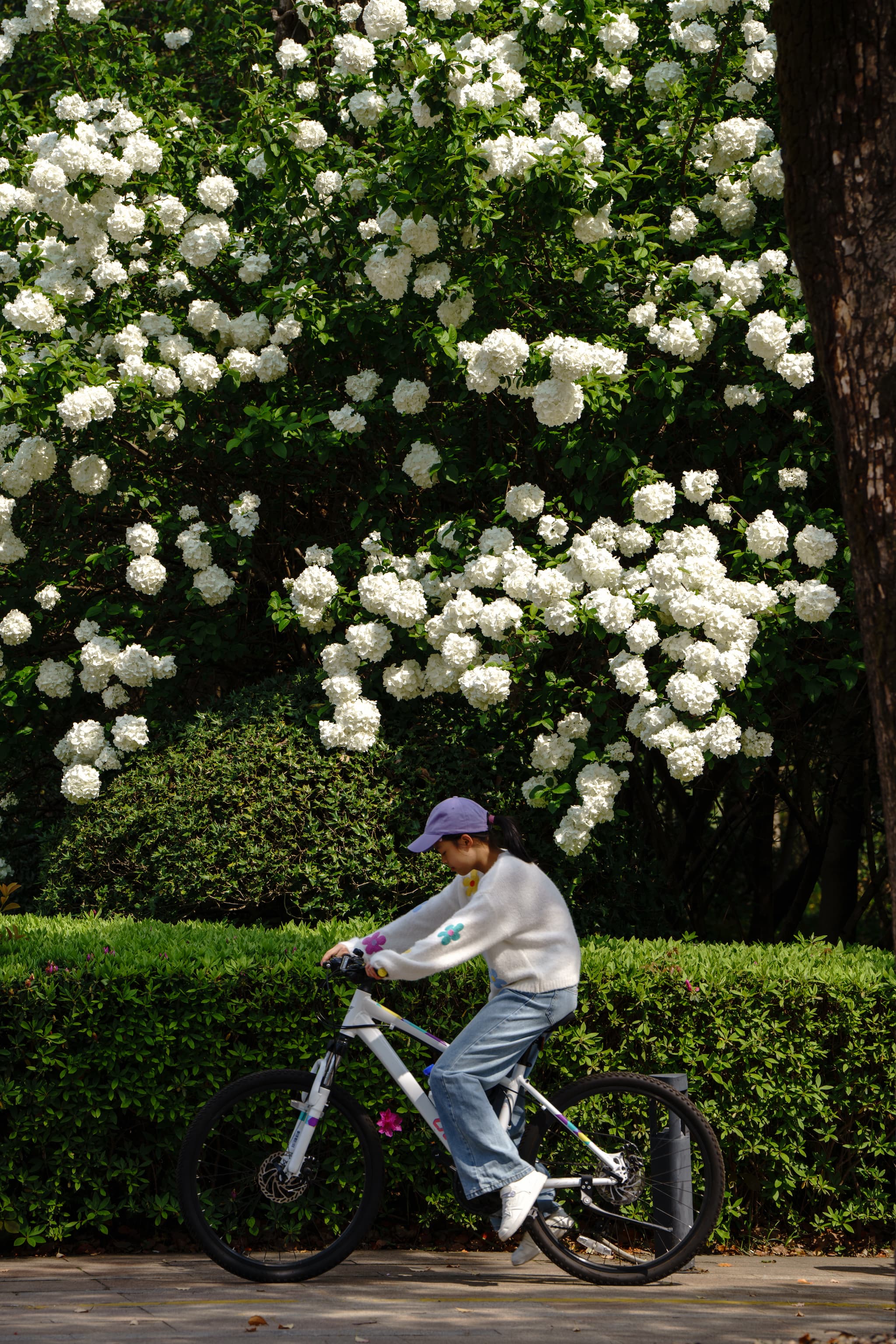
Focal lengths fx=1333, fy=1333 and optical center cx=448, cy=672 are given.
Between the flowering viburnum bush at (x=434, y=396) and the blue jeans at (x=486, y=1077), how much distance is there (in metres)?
1.91

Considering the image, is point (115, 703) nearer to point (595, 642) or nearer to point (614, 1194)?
point (595, 642)

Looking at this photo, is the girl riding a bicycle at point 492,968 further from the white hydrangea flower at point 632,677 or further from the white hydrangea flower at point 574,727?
the white hydrangea flower at point 574,727

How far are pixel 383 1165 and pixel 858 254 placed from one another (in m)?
3.24

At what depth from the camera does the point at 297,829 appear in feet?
21.3

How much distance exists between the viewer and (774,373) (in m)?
6.57

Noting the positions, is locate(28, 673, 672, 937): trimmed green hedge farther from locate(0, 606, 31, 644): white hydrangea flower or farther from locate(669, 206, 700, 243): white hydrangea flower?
locate(669, 206, 700, 243): white hydrangea flower

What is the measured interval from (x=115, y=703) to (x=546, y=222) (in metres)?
3.46

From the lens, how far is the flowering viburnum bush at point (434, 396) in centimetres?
632

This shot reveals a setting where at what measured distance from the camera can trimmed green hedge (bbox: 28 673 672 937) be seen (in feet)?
21.1

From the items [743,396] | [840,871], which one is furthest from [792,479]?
[840,871]

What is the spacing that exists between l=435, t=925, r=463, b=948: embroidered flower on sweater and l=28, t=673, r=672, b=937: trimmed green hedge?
7.15ft

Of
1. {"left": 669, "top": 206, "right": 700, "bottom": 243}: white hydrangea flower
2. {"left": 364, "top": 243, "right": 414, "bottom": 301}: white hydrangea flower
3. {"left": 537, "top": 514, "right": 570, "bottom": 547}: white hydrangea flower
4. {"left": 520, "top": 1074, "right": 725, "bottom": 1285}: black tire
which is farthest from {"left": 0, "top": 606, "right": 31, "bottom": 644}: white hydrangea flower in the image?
{"left": 520, "top": 1074, "right": 725, "bottom": 1285}: black tire

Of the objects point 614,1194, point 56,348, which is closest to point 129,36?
point 56,348

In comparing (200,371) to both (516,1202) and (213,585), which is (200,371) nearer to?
(213,585)
